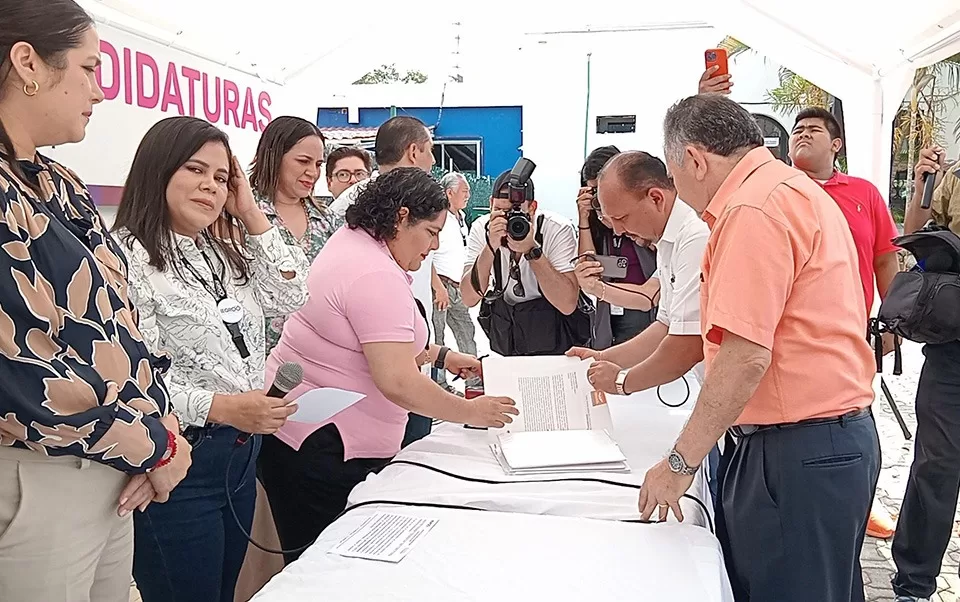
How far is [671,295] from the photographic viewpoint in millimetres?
2016

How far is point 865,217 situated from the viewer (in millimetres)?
2895

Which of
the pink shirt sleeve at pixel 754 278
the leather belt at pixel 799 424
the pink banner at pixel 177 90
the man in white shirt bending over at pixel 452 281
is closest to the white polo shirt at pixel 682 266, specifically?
the leather belt at pixel 799 424

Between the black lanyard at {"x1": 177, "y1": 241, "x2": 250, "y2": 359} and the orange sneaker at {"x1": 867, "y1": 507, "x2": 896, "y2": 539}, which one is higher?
the black lanyard at {"x1": 177, "y1": 241, "x2": 250, "y2": 359}

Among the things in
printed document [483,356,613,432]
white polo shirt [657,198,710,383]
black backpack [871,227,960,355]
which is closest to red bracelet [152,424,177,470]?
printed document [483,356,613,432]

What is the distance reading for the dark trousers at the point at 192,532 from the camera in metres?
1.43

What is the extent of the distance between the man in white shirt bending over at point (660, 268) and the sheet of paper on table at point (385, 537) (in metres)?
0.70

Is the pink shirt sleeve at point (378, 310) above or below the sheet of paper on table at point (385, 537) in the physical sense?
above

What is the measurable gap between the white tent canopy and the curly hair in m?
1.56

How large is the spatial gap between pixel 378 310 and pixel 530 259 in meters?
1.23

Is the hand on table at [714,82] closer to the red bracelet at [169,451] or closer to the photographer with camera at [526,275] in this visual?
the photographer with camera at [526,275]

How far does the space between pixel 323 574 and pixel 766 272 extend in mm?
847

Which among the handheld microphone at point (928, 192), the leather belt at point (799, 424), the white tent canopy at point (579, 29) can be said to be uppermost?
the white tent canopy at point (579, 29)

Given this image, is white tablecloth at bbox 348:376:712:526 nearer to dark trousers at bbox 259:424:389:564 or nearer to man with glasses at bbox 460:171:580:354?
dark trousers at bbox 259:424:389:564

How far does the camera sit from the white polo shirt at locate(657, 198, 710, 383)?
183 cm
